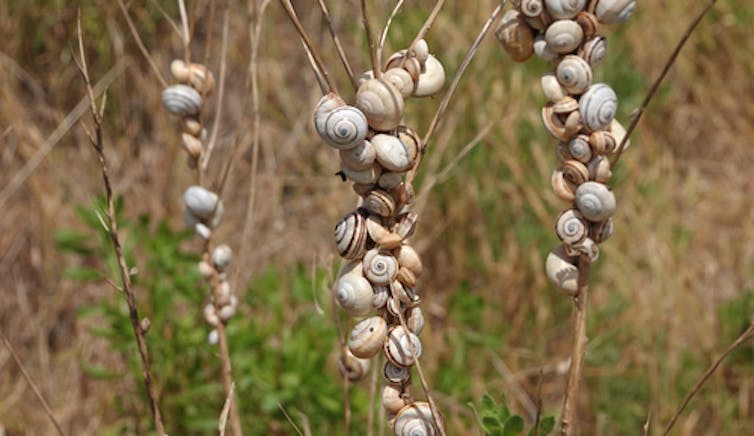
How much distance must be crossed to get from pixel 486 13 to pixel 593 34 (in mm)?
1847

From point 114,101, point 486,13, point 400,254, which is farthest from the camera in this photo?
point 114,101

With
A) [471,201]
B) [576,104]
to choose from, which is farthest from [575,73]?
[471,201]

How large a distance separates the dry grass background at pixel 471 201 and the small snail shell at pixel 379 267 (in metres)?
1.10

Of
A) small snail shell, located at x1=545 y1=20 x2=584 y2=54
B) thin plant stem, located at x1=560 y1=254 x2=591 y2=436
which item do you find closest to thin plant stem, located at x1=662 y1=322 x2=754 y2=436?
thin plant stem, located at x1=560 y1=254 x2=591 y2=436

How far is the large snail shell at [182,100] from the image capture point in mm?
1197

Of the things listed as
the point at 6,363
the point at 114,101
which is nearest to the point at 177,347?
the point at 6,363

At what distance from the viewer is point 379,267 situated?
0.81 metres

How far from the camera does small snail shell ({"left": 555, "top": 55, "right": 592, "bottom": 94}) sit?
0.87m

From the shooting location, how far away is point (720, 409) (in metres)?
2.01

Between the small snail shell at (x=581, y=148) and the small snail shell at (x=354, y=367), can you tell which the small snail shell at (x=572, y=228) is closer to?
the small snail shell at (x=581, y=148)

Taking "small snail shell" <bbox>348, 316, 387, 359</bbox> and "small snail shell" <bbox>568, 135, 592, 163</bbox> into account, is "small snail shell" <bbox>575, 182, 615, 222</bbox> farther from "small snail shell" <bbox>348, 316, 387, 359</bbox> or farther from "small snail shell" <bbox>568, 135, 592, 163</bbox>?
"small snail shell" <bbox>348, 316, 387, 359</bbox>

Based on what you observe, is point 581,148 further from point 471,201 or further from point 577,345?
point 471,201

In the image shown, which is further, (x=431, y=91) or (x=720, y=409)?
(x=720, y=409)

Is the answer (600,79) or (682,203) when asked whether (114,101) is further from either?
(682,203)
